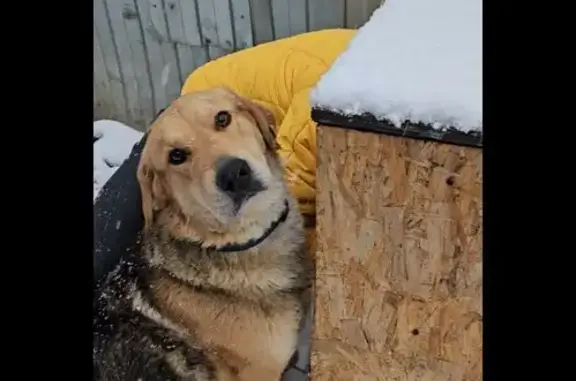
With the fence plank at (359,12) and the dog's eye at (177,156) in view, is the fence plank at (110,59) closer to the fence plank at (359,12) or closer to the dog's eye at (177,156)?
the dog's eye at (177,156)

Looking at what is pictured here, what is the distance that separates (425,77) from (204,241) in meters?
0.29

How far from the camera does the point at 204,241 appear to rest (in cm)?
111

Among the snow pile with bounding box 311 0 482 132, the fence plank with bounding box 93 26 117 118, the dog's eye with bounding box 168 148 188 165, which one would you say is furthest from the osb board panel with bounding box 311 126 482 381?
the fence plank with bounding box 93 26 117 118

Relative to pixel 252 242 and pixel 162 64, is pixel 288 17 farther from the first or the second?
pixel 252 242

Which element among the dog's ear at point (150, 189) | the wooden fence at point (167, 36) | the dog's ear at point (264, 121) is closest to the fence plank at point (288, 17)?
the wooden fence at point (167, 36)

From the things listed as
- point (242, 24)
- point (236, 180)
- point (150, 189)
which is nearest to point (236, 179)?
point (236, 180)

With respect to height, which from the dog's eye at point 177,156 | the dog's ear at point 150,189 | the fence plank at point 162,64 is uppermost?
the fence plank at point 162,64

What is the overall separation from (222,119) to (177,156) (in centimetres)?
6

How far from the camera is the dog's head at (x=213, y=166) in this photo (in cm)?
103

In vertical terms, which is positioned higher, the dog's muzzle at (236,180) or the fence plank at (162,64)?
the fence plank at (162,64)

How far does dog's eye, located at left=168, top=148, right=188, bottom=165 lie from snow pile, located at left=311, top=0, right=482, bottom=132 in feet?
0.46

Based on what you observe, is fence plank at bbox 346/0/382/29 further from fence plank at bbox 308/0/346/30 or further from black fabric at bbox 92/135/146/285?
black fabric at bbox 92/135/146/285

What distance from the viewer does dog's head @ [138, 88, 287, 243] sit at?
1034mm
